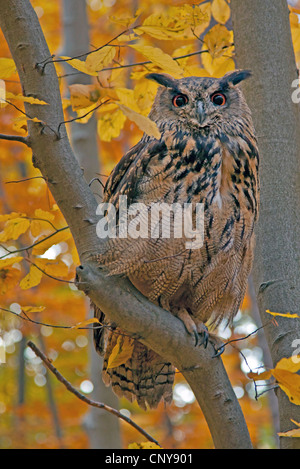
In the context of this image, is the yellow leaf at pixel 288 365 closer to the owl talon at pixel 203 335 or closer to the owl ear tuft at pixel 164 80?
the owl talon at pixel 203 335

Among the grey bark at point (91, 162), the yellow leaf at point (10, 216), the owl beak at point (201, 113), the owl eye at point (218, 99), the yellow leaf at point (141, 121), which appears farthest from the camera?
the grey bark at point (91, 162)

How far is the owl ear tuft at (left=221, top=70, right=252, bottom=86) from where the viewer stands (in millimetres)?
2426

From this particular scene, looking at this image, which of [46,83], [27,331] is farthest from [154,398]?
[27,331]

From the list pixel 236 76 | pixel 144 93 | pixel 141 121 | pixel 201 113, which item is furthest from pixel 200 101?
pixel 141 121

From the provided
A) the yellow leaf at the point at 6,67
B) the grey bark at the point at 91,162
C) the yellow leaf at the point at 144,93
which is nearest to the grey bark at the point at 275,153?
the yellow leaf at the point at 144,93

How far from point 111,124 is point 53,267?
0.87 metres

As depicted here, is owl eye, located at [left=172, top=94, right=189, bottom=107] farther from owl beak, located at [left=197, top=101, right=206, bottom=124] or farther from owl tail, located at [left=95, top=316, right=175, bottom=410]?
owl tail, located at [left=95, top=316, right=175, bottom=410]

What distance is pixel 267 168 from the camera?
93.0 inches

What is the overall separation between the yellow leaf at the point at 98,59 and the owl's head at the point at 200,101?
0.68 metres

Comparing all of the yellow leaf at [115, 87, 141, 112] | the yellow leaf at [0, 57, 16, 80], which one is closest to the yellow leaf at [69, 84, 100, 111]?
the yellow leaf at [0, 57, 16, 80]

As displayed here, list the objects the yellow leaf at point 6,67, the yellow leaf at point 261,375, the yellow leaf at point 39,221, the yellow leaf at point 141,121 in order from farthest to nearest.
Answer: the yellow leaf at point 39,221 → the yellow leaf at point 6,67 → the yellow leaf at point 261,375 → the yellow leaf at point 141,121

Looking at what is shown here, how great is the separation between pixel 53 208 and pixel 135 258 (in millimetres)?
537

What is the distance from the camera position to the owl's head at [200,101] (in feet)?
7.83

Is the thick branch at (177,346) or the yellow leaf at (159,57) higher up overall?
the yellow leaf at (159,57)
